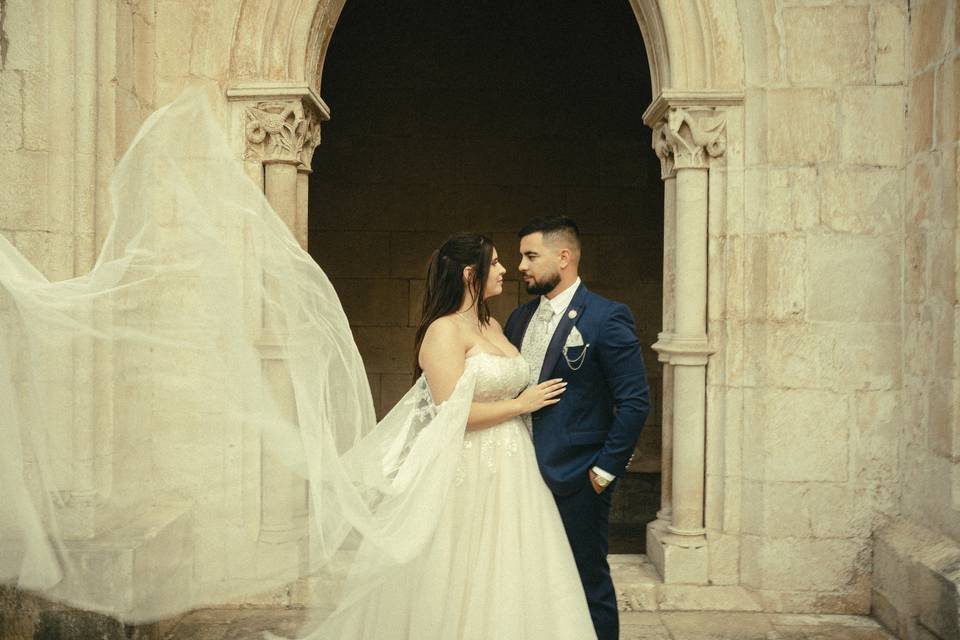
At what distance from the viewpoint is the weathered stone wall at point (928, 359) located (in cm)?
370

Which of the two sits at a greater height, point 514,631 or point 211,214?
point 211,214

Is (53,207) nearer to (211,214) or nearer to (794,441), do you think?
(211,214)

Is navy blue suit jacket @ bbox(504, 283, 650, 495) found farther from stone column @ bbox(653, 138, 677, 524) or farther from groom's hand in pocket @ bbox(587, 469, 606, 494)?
stone column @ bbox(653, 138, 677, 524)

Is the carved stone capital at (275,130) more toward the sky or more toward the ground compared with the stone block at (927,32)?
more toward the ground

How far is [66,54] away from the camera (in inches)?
152

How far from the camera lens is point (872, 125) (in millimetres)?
4203

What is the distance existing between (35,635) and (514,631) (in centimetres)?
211

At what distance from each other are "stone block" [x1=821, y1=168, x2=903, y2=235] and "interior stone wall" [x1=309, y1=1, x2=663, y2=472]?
346cm

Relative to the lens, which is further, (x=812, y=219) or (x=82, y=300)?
(x=812, y=219)

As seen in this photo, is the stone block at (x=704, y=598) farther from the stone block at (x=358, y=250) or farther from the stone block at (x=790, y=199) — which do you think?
the stone block at (x=358, y=250)

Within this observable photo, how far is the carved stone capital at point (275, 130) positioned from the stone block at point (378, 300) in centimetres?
346

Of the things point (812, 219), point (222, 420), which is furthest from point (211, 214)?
point (812, 219)

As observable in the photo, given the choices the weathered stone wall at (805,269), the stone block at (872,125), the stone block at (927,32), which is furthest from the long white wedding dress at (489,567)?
the stone block at (927,32)

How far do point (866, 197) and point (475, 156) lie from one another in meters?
4.04
